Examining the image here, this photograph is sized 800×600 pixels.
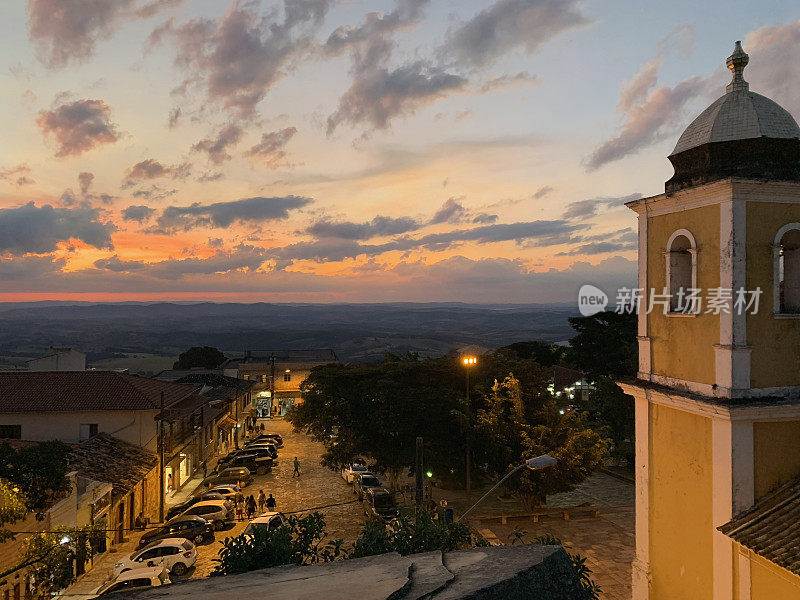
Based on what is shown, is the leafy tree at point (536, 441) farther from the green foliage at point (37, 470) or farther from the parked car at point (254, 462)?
the parked car at point (254, 462)

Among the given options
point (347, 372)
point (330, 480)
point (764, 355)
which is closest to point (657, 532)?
point (764, 355)

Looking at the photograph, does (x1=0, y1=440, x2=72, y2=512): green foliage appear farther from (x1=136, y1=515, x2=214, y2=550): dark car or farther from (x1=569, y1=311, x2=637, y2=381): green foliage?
(x1=569, y1=311, x2=637, y2=381): green foliage

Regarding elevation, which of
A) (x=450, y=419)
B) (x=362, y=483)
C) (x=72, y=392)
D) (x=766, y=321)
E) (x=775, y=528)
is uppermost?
(x=766, y=321)

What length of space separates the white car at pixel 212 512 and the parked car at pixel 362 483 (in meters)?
7.86

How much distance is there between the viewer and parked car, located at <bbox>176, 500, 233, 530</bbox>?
26.9m

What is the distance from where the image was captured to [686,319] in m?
12.4

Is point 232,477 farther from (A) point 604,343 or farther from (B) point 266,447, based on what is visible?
(A) point 604,343

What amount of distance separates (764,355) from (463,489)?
2330 centimetres

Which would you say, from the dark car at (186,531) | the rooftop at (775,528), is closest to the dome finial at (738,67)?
the rooftop at (775,528)

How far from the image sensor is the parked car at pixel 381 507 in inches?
1064

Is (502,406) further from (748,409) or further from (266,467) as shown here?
(266,467)

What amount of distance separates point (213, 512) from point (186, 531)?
244 centimetres

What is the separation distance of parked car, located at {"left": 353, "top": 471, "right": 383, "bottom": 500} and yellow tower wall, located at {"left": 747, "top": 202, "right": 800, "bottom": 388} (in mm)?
24569

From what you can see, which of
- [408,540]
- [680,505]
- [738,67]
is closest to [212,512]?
[408,540]
